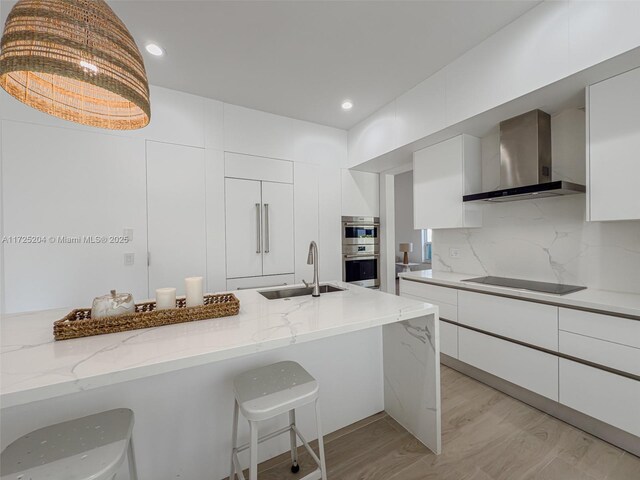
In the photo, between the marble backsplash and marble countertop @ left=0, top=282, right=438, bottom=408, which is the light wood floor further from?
the marble backsplash

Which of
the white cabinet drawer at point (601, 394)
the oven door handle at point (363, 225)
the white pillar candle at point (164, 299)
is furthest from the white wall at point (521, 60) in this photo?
the white pillar candle at point (164, 299)

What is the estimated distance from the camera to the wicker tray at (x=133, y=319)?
990mm

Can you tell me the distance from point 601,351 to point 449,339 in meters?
1.05

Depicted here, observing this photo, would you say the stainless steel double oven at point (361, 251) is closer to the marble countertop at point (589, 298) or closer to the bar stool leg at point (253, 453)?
the marble countertop at point (589, 298)

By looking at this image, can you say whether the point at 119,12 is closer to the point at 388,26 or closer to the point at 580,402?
the point at 388,26

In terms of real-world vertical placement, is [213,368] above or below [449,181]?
below

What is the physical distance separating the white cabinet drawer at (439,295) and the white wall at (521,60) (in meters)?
1.46

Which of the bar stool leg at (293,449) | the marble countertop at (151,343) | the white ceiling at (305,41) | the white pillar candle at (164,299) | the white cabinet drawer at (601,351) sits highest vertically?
the white ceiling at (305,41)

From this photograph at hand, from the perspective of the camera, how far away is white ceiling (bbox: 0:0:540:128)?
5.65ft

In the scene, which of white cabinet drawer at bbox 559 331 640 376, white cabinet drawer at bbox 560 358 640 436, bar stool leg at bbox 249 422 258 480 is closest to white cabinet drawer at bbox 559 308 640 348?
white cabinet drawer at bbox 559 331 640 376

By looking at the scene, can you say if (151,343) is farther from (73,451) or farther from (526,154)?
(526,154)

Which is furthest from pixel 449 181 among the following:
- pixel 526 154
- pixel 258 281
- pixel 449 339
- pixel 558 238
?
pixel 258 281

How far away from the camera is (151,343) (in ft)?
3.14

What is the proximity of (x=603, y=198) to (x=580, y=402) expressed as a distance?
4.13 ft
